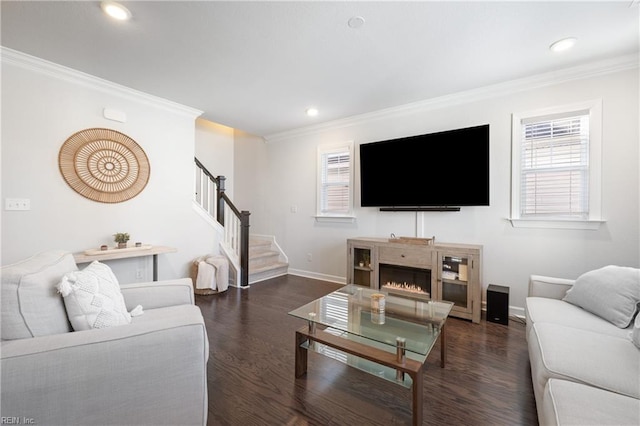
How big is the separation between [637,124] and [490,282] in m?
2.01

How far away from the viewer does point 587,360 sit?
130 cm

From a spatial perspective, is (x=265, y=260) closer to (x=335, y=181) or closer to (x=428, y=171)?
(x=335, y=181)

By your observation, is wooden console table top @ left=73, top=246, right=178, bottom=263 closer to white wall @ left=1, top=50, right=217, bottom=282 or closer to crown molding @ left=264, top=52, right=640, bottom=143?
white wall @ left=1, top=50, right=217, bottom=282

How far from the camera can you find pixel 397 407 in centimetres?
158

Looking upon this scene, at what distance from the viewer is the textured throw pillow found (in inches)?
67.3

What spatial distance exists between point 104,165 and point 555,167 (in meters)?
5.01

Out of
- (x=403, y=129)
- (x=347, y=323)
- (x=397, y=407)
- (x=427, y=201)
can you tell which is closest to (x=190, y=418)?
(x=347, y=323)

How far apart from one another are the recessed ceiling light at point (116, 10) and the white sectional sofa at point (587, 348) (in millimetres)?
3358

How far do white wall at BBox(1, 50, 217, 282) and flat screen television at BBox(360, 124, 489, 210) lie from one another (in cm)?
268

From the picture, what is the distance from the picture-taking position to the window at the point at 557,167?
263 centimetres

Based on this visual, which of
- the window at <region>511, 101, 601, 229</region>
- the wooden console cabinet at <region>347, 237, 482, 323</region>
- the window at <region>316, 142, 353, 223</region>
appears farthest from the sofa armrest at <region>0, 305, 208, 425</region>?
the window at <region>511, 101, 601, 229</region>

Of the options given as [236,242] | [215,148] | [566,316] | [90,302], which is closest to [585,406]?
[566,316]

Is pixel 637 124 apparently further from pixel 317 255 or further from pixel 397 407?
pixel 317 255

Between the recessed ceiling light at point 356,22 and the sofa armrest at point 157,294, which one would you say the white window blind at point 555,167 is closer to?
the recessed ceiling light at point 356,22
